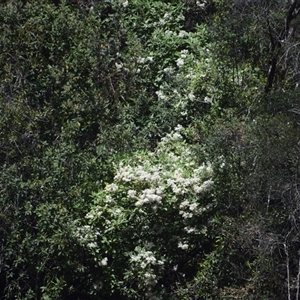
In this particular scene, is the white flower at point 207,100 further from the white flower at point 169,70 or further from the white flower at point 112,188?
the white flower at point 112,188

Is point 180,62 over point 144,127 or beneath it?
over

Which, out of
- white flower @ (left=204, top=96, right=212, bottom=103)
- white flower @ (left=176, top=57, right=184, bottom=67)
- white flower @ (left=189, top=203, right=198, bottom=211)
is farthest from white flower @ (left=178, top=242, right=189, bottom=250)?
white flower @ (left=176, top=57, right=184, bottom=67)

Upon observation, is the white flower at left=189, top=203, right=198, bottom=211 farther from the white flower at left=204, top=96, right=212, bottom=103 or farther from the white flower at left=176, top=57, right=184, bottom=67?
the white flower at left=176, top=57, right=184, bottom=67

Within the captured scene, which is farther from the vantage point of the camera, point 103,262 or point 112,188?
point 112,188

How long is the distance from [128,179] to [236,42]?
2.08 metres

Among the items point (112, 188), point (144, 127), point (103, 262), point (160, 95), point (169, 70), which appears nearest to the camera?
point (103, 262)

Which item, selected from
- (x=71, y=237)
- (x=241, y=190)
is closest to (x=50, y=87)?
(x=71, y=237)

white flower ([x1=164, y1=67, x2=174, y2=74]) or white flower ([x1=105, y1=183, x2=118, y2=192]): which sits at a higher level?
white flower ([x1=164, y1=67, x2=174, y2=74])

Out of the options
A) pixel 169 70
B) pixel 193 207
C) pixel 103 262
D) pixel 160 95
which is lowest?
pixel 103 262

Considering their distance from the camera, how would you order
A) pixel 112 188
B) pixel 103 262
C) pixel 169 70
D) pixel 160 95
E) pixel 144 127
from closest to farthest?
1. pixel 103 262
2. pixel 112 188
3. pixel 144 127
4. pixel 160 95
5. pixel 169 70

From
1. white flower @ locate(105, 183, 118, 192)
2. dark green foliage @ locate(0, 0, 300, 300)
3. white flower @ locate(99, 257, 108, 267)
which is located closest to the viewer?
dark green foliage @ locate(0, 0, 300, 300)

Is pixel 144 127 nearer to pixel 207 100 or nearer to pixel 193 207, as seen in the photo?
pixel 207 100

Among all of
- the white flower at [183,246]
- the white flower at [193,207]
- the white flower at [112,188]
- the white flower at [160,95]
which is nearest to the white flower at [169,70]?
the white flower at [160,95]

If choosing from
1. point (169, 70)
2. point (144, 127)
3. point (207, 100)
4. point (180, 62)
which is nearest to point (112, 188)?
point (144, 127)
